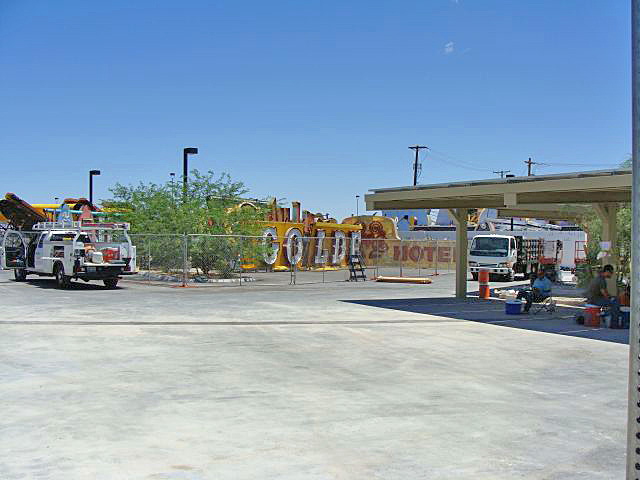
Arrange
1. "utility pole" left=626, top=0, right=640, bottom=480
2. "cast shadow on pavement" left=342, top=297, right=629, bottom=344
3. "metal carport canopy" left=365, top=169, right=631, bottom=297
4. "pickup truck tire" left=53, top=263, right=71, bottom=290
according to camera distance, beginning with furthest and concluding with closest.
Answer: "pickup truck tire" left=53, top=263, right=71, bottom=290, "metal carport canopy" left=365, top=169, right=631, bottom=297, "cast shadow on pavement" left=342, top=297, right=629, bottom=344, "utility pole" left=626, top=0, right=640, bottom=480

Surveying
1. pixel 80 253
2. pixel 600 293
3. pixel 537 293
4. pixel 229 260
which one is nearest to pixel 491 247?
pixel 229 260

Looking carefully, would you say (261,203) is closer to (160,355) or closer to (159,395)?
(160,355)

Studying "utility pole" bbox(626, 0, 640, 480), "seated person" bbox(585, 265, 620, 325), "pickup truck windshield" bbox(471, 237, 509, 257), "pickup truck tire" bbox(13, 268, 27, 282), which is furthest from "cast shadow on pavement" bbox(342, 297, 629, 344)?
"pickup truck tire" bbox(13, 268, 27, 282)

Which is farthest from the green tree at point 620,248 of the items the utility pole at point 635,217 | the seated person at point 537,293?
the utility pole at point 635,217

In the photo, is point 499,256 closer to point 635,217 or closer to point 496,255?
point 496,255

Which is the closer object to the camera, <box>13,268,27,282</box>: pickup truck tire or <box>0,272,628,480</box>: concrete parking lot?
<box>0,272,628,480</box>: concrete parking lot

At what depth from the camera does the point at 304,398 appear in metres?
8.49

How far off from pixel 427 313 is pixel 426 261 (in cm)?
3122

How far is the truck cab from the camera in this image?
3612 cm

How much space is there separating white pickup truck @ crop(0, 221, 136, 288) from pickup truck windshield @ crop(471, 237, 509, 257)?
1945 cm

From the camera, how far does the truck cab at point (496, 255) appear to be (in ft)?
119

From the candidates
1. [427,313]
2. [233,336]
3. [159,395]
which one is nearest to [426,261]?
[427,313]

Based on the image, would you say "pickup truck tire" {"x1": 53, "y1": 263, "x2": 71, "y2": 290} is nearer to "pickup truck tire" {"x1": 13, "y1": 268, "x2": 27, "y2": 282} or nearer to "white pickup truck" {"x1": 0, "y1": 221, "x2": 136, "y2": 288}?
"white pickup truck" {"x1": 0, "y1": 221, "x2": 136, "y2": 288}

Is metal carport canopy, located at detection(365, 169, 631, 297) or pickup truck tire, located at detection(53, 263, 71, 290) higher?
metal carport canopy, located at detection(365, 169, 631, 297)
